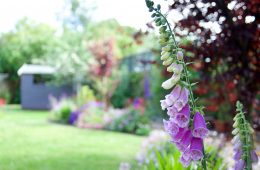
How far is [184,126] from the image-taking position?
1.04 meters

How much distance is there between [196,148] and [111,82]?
968 cm

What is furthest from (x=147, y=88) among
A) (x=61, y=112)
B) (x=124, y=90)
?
(x=61, y=112)

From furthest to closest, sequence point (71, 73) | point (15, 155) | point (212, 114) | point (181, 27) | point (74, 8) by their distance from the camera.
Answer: point (71, 73)
point (74, 8)
point (212, 114)
point (15, 155)
point (181, 27)

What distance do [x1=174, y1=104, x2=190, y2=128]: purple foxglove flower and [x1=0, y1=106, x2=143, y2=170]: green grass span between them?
306 centimetres

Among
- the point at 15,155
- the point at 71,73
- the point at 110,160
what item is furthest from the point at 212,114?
the point at 71,73

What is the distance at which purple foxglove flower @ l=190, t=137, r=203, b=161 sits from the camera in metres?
1.05

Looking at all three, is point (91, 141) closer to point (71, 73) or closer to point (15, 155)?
point (15, 155)

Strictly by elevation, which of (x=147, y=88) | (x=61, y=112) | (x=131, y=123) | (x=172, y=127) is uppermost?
(x=147, y=88)

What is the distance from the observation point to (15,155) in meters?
4.43

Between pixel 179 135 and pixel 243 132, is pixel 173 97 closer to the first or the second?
pixel 179 135

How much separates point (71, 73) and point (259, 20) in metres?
9.70

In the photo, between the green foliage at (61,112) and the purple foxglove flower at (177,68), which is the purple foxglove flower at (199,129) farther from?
the green foliage at (61,112)

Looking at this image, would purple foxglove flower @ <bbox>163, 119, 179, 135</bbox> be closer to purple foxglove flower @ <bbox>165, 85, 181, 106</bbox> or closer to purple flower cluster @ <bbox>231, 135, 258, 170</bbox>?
purple foxglove flower @ <bbox>165, 85, 181, 106</bbox>

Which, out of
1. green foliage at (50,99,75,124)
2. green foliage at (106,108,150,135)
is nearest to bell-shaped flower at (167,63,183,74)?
green foliage at (106,108,150,135)
